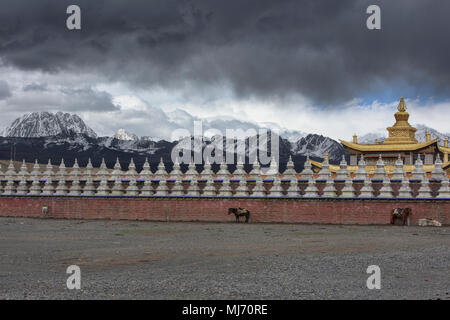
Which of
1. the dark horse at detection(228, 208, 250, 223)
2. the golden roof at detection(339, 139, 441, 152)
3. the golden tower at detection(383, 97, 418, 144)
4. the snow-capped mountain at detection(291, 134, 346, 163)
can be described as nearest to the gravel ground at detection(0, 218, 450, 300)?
the dark horse at detection(228, 208, 250, 223)

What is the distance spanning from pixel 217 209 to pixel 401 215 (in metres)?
9.21

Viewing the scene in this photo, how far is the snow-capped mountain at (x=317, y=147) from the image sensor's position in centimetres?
9281

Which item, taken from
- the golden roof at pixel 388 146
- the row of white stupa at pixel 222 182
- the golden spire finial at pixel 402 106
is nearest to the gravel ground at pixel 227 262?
the row of white stupa at pixel 222 182

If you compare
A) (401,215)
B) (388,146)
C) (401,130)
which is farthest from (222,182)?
(401,130)

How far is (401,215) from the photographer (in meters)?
26.1

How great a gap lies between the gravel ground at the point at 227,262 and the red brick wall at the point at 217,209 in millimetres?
2229

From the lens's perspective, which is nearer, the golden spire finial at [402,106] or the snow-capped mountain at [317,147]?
the golden spire finial at [402,106]

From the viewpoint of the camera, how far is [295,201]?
28156mm

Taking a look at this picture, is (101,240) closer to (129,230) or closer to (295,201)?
(129,230)

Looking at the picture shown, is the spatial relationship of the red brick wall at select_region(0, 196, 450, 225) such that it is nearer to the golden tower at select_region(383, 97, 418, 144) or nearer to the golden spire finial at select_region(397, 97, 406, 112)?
the golden tower at select_region(383, 97, 418, 144)

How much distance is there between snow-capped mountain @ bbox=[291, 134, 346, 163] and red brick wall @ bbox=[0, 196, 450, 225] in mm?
61999

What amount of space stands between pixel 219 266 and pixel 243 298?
3711mm

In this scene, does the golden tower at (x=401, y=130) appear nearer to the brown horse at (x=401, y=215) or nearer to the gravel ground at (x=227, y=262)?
the brown horse at (x=401, y=215)
